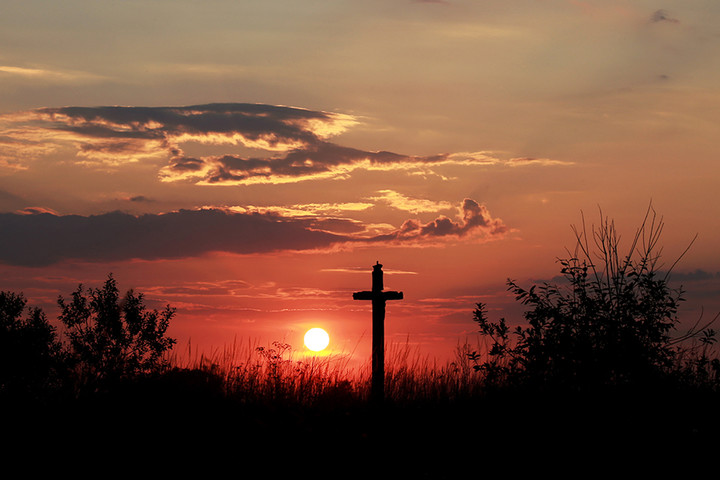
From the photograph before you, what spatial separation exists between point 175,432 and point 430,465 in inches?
171

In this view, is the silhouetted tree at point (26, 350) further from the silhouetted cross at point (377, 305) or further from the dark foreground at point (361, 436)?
the silhouetted cross at point (377, 305)

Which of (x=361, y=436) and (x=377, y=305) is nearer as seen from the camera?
(x=361, y=436)

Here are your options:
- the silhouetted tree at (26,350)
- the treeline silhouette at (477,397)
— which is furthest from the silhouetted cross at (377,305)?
the silhouetted tree at (26,350)

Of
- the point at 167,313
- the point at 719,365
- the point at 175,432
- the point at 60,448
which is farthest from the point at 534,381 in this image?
the point at 167,313

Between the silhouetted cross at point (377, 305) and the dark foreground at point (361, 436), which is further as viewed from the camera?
the silhouetted cross at point (377, 305)

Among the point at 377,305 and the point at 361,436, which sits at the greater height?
the point at 377,305

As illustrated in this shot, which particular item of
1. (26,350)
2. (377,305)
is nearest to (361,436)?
(377,305)

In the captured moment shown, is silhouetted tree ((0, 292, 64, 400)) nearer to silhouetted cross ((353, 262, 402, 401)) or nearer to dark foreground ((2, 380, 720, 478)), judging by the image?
dark foreground ((2, 380, 720, 478))

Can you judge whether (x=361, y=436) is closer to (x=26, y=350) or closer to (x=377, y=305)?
(x=377, y=305)

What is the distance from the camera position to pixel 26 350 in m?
18.1

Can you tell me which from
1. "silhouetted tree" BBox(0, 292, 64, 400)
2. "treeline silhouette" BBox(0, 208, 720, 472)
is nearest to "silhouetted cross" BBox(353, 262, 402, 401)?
"treeline silhouette" BBox(0, 208, 720, 472)

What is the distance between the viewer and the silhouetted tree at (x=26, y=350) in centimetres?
1745

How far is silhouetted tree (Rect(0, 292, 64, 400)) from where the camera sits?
1745 centimetres

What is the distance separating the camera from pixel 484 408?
14.2 meters
